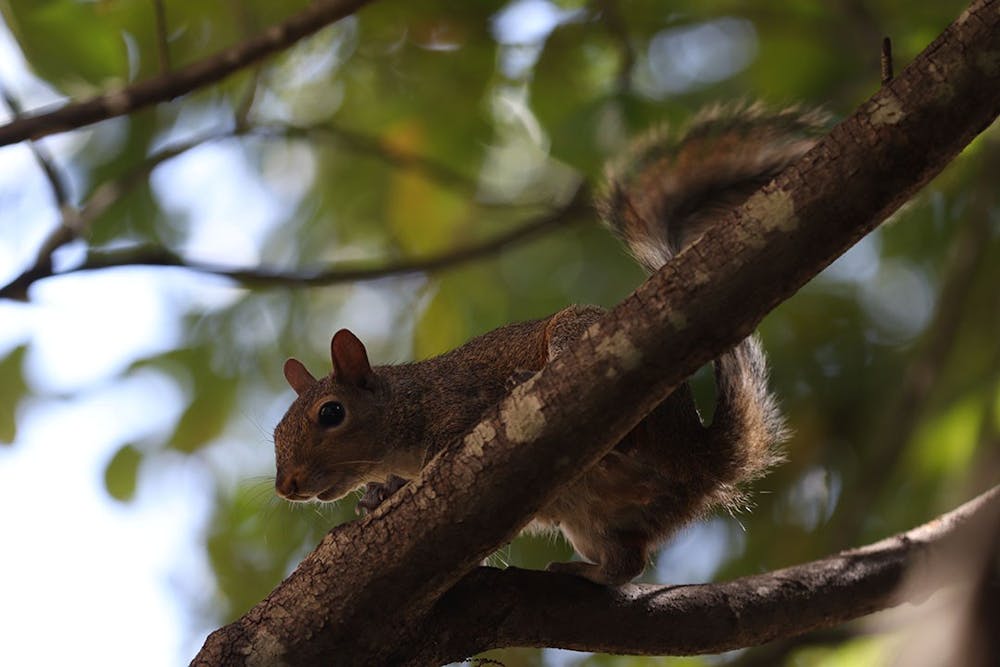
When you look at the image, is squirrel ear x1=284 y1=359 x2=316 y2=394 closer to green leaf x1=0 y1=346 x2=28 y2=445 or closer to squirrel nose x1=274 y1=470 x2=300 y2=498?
squirrel nose x1=274 y1=470 x2=300 y2=498

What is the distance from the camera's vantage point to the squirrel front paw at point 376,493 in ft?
6.72

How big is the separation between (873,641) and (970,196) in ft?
4.28

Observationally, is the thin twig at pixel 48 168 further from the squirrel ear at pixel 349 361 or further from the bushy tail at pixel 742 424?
the bushy tail at pixel 742 424

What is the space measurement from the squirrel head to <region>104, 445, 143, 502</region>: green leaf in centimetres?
89

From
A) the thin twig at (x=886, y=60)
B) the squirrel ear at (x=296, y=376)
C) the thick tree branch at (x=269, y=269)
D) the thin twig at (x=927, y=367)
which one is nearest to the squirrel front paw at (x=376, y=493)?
the squirrel ear at (x=296, y=376)

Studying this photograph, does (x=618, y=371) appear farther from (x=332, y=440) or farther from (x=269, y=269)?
(x=269, y=269)

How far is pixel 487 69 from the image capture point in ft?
9.86

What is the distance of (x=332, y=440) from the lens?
2170mm

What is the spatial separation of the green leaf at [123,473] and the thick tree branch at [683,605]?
153 cm

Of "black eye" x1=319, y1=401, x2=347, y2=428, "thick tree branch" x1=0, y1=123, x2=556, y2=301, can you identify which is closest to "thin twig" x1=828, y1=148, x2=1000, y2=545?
"thick tree branch" x1=0, y1=123, x2=556, y2=301

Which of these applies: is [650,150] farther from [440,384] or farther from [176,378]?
[176,378]

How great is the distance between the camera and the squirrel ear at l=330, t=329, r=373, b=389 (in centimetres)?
226

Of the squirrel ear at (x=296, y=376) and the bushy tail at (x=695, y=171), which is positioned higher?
the squirrel ear at (x=296, y=376)

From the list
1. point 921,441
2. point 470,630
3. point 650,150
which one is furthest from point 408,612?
point 921,441
